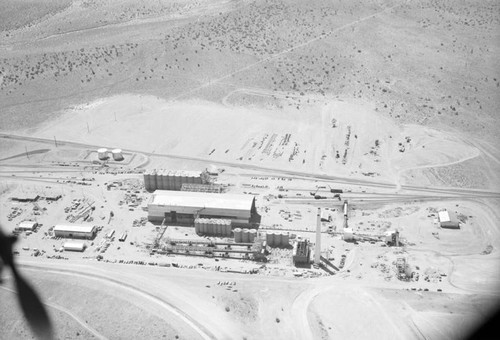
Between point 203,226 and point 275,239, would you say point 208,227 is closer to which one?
point 203,226

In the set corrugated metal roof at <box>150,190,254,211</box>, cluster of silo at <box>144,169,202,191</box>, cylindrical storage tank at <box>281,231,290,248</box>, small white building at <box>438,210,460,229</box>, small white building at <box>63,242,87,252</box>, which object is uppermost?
cluster of silo at <box>144,169,202,191</box>

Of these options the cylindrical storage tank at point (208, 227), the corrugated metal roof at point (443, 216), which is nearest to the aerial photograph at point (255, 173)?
the corrugated metal roof at point (443, 216)

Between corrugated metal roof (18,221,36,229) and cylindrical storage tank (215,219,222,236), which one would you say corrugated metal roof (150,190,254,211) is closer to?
cylindrical storage tank (215,219,222,236)

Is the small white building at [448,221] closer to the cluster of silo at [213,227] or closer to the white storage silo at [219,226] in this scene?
the cluster of silo at [213,227]

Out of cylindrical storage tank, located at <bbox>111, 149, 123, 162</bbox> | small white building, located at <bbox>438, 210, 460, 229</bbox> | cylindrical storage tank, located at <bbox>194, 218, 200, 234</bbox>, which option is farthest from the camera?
cylindrical storage tank, located at <bbox>111, 149, 123, 162</bbox>

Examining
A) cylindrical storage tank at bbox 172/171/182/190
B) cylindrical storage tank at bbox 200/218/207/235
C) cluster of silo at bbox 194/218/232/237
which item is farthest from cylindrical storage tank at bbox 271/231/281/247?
cylindrical storage tank at bbox 172/171/182/190

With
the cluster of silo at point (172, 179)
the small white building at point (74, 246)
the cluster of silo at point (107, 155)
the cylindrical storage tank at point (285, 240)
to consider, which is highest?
the cluster of silo at point (107, 155)
